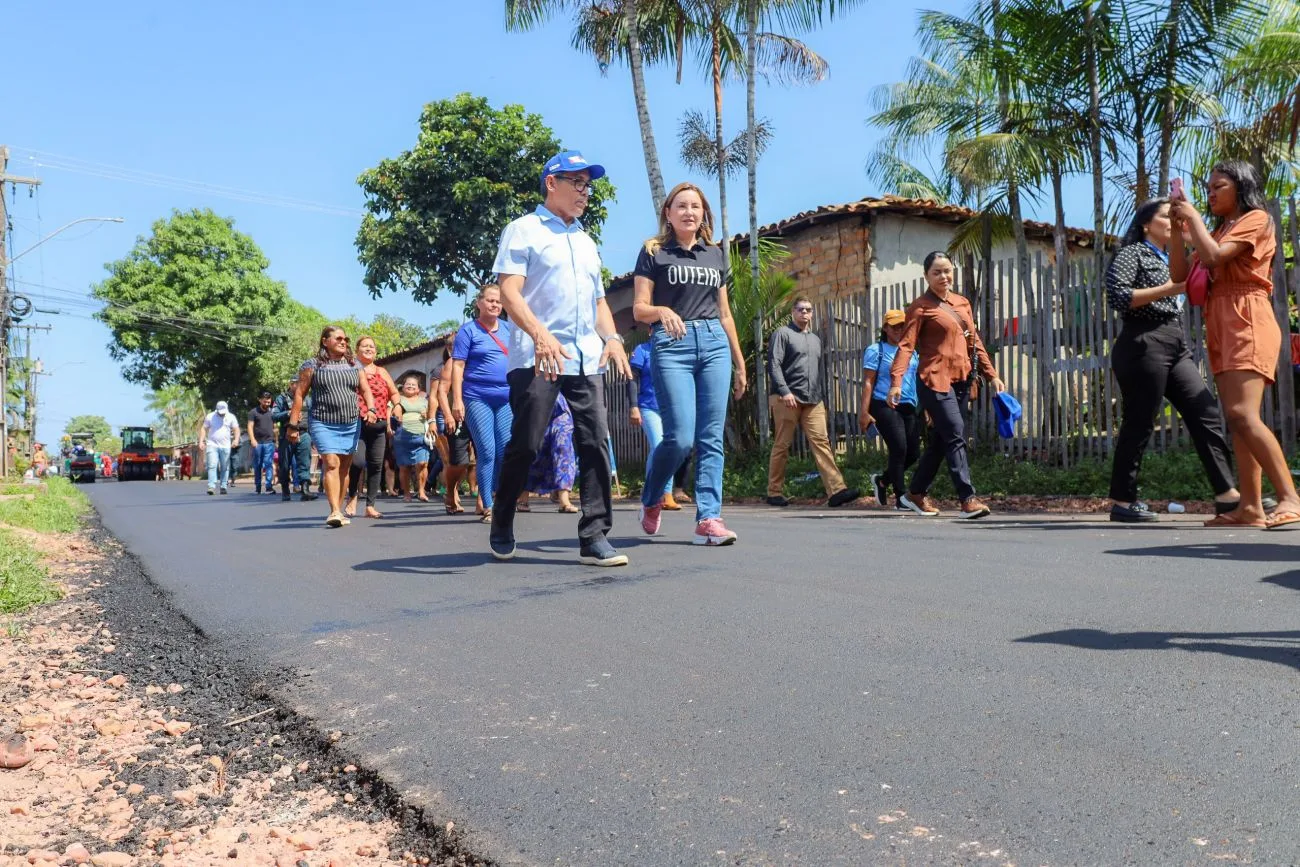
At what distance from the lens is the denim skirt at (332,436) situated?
9.89m

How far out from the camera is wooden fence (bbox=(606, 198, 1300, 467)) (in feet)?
30.5

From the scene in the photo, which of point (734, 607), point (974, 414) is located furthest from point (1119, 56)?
point (734, 607)

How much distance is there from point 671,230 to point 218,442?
57.9 ft

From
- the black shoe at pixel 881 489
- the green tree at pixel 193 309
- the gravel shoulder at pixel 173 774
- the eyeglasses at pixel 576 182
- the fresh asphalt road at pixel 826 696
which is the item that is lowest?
the gravel shoulder at pixel 173 774

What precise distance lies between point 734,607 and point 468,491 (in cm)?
1313

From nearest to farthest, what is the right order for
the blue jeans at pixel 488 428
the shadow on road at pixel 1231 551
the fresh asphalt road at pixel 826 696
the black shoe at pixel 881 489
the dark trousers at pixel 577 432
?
the fresh asphalt road at pixel 826 696
the shadow on road at pixel 1231 551
the dark trousers at pixel 577 432
the blue jeans at pixel 488 428
the black shoe at pixel 881 489

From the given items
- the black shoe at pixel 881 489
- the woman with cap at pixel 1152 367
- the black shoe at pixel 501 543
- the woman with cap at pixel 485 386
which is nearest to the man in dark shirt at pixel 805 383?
the black shoe at pixel 881 489

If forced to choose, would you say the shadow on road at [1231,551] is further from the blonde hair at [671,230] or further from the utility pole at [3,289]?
the utility pole at [3,289]

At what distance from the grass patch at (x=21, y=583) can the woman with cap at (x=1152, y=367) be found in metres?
5.94

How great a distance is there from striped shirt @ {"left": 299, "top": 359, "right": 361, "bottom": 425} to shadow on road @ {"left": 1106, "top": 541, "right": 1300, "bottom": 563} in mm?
6757

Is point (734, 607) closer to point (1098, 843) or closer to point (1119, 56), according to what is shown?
point (1098, 843)

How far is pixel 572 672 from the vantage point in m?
3.36

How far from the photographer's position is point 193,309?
5069cm

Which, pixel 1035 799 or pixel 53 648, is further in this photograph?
pixel 53 648
